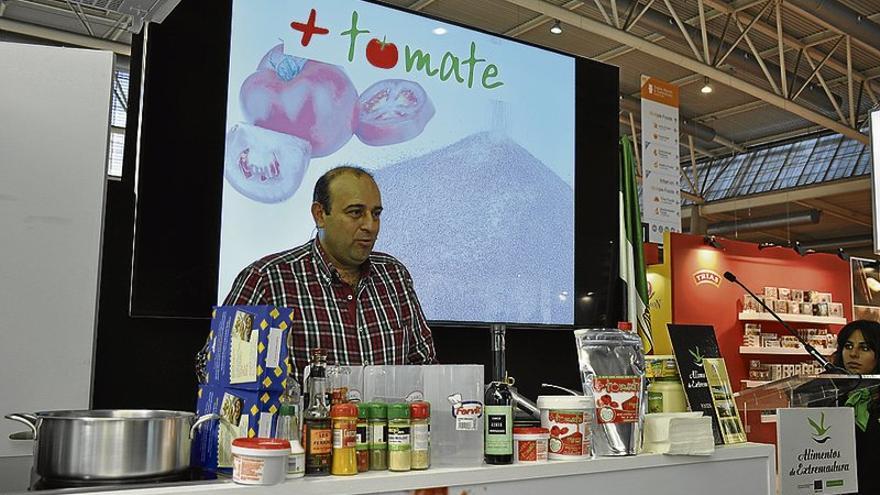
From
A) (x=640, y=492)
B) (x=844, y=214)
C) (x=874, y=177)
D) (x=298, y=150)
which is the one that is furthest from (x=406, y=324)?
(x=844, y=214)

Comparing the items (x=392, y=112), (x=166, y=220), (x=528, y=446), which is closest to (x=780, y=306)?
(x=392, y=112)

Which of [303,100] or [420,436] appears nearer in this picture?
[420,436]

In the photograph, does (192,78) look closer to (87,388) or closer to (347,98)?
(347,98)

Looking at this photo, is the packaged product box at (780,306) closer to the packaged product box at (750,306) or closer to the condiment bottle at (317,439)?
the packaged product box at (750,306)

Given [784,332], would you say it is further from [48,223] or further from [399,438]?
[48,223]

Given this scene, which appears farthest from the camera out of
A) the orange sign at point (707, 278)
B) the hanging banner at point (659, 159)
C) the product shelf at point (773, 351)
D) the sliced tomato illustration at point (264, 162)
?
the product shelf at point (773, 351)

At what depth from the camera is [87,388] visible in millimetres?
1994

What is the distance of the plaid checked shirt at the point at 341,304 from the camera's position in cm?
235

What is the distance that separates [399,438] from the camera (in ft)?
5.74

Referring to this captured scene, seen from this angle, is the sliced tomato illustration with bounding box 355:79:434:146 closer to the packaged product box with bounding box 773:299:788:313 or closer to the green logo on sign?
the green logo on sign

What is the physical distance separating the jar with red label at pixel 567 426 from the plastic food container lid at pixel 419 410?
0.35m

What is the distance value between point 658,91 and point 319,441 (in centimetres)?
414

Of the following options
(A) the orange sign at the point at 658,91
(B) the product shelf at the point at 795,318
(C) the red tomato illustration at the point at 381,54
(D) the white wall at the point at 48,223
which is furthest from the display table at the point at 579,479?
(B) the product shelf at the point at 795,318

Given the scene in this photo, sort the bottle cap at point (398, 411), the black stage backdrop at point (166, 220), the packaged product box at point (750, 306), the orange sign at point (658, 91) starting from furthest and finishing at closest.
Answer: the packaged product box at point (750, 306) < the orange sign at point (658, 91) < the black stage backdrop at point (166, 220) < the bottle cap at point (398, 411)
